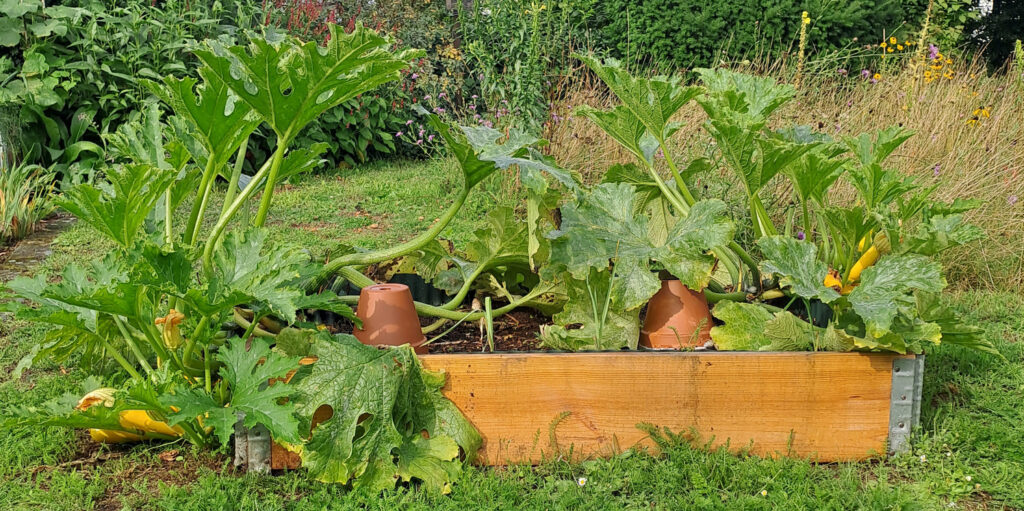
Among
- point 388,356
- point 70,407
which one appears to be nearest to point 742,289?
point 388,356

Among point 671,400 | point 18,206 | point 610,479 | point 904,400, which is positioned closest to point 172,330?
point 610,479

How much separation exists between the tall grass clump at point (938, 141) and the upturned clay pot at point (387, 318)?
4.87 feet

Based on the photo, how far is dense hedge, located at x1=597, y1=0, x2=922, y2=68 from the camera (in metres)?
8.85

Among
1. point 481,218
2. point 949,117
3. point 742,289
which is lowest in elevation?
point 481,218

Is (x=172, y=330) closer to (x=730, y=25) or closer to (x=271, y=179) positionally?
(x=271, y=179)

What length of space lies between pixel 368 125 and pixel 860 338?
5.73m

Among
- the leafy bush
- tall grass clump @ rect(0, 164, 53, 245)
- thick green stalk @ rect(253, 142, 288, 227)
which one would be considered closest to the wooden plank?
thick green stalk @ rect(253, 142, 288, 227)

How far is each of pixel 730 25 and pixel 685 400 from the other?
8.05 meters

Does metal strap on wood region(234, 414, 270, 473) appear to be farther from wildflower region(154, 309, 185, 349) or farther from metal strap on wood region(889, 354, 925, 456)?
metal strap on wood region(889, 354, 925, 456)

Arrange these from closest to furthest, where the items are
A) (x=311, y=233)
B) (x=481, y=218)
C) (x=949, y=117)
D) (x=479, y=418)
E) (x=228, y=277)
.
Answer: (x=228, y=277), (x=479, y=418), (x=949, y=117), (x=311, y=233), (x=481, y=218)

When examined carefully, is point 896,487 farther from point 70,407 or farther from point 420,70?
point 420,70

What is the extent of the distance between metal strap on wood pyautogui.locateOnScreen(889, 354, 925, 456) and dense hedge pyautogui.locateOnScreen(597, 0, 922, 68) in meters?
7.10

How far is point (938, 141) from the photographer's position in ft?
13.6

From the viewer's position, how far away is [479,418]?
2.04 metres
